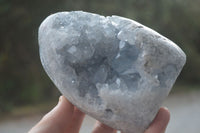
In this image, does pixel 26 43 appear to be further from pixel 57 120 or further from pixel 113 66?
pixel 113 66

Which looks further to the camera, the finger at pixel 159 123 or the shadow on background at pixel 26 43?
the shadow on background at pixel 26 43

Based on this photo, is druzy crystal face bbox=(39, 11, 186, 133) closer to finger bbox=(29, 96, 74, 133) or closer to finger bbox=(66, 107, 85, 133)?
finger bbox=(29, 96, 74, 133)

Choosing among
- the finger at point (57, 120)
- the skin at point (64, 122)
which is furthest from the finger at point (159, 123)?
the finger at point (57, 120)

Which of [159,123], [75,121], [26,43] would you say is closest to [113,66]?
[159,123]

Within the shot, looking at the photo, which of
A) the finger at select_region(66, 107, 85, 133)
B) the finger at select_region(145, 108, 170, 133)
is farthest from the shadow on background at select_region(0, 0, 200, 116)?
the finger at select_region(145, 108, 170, 133)

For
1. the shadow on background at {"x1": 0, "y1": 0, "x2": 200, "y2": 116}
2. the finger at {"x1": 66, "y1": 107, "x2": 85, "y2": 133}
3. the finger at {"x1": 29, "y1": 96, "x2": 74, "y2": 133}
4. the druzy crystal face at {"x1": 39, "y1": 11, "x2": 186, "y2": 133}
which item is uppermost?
the druzy crystal face at {"x1": 39, "y1": 11, "x2": 186, "y2": 133}

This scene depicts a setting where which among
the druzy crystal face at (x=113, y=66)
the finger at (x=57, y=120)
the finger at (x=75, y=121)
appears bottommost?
the finger at (x=75, y=121)

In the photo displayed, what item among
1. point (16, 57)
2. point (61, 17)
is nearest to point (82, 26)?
point (61, 17)

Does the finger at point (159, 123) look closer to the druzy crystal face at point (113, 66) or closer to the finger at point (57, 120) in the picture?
the druzy crystal face at point (113, 66)
